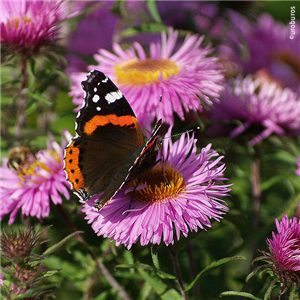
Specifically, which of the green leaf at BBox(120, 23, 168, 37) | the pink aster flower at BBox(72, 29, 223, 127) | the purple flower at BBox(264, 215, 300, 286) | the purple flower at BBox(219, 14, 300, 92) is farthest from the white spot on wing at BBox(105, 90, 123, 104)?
the purple flower at BBox(219, 14, 300, 92)

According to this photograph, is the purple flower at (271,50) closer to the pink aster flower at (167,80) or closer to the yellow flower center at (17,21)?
the pink aster flower at (167,80)

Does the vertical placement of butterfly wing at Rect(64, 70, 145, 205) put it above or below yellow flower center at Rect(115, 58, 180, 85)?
below

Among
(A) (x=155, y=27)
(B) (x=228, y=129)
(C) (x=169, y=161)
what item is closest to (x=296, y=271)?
(C) (x=169, y=161)

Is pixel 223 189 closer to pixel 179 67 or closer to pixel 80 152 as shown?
pixel 80 152

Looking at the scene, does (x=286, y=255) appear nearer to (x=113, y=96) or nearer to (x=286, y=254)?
(x=286, y=254)

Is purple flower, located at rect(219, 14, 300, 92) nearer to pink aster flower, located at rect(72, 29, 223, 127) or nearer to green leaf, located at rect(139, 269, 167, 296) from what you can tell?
pink aster flower, located at rect(72, 29, 223, 127)

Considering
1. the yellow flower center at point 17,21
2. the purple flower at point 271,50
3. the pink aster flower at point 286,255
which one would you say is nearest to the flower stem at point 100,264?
the pink aster flower at point 286,255
